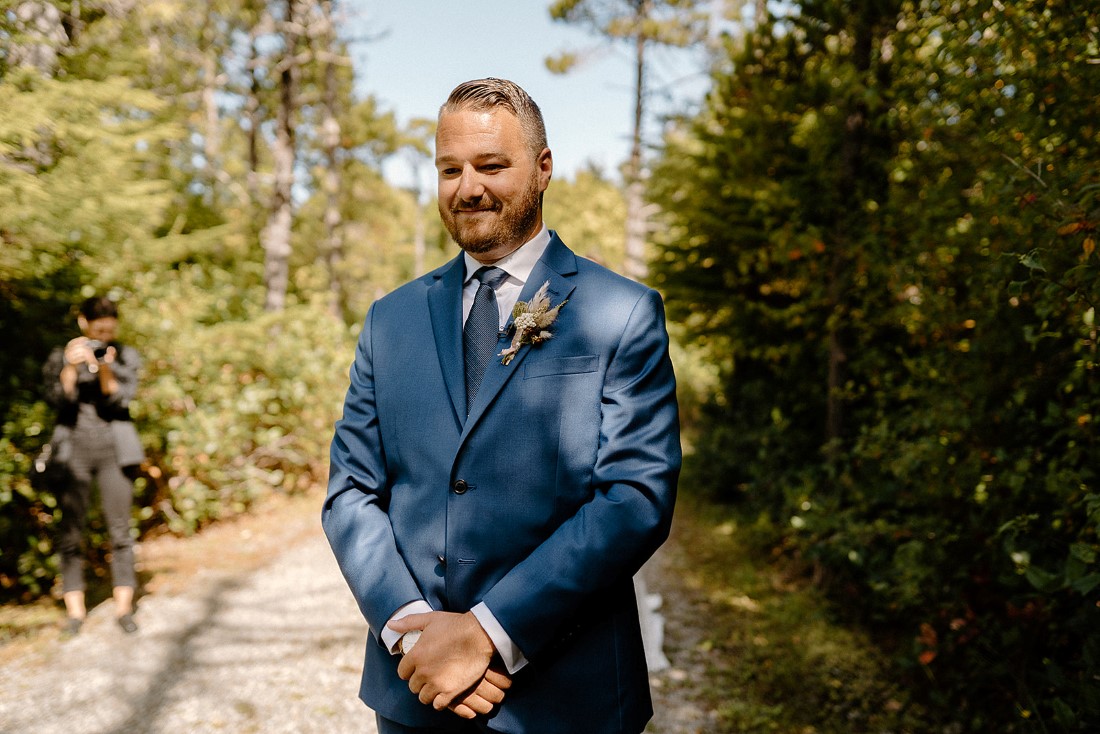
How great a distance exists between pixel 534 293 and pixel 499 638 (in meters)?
0.85

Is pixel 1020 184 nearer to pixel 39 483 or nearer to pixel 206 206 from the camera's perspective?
pixel 39 483

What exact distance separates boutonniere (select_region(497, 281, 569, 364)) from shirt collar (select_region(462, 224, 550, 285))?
0.46 feet

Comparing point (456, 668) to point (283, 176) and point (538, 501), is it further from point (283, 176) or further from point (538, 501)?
point (283, 176)

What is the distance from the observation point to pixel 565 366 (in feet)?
5.34

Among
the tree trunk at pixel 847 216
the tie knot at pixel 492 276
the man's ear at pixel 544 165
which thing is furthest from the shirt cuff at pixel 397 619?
the tree trunk at pixel 847 216

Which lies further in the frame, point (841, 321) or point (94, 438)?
point (841, 321)

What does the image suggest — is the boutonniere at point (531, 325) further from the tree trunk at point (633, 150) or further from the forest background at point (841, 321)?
the tree trunk at point (633, 150)

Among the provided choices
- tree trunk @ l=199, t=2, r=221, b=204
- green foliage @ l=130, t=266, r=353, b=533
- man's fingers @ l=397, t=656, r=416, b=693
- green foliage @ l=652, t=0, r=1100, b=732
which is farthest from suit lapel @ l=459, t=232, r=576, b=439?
tree trunk @ l=199, t=2, r=221, b=204

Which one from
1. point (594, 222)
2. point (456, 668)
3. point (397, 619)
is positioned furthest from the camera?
point (594, 222)

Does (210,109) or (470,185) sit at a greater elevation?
(210,109)

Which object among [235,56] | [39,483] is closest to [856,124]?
[39,483]

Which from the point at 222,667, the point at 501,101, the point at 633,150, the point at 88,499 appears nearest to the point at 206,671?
the point at 222,667

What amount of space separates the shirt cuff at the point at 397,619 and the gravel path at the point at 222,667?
113 inches

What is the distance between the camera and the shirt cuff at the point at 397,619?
1528 mm
